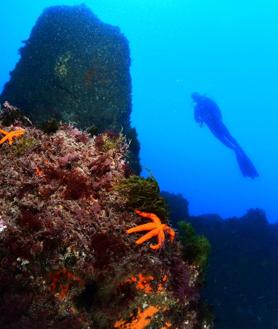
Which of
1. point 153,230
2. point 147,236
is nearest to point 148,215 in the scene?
point 153,230

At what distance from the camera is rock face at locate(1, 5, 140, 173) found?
15.3 metres

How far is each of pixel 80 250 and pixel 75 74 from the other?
12773mm

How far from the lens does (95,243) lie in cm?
422

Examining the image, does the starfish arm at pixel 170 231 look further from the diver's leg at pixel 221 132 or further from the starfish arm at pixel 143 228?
the diver's leg at pixel 221 132

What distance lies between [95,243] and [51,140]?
214 cm

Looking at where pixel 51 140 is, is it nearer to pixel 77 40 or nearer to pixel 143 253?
pixel 143 253

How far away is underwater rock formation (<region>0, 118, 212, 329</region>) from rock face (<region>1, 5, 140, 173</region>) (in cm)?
983

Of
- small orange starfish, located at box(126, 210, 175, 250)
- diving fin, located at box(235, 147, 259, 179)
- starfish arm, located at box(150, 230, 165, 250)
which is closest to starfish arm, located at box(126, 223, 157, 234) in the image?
small orange starfish, located at box(126, 210, 175, 250)

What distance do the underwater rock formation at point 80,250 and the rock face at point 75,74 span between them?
32.3ft

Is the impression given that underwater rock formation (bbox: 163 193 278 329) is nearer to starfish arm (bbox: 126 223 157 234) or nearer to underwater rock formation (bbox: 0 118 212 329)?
underwater rock formation (bbox: 0 118 212 329)

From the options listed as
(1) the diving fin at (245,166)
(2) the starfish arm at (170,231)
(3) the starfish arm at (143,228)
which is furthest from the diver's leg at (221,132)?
(3) the starfish arm at (143,228)

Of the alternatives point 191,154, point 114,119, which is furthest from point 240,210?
point 114,119

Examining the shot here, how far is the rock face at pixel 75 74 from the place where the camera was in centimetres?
1534

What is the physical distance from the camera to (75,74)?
15.5m
